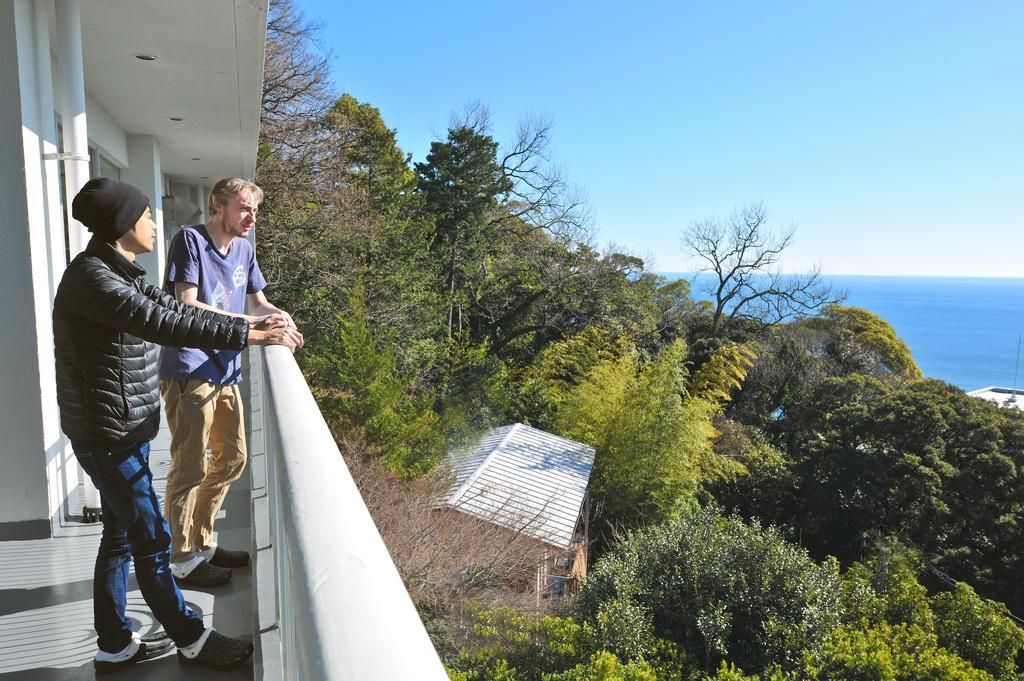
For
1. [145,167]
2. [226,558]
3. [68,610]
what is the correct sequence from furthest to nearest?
[145,167] < [226,558] < [68,610]

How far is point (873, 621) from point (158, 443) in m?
10.1

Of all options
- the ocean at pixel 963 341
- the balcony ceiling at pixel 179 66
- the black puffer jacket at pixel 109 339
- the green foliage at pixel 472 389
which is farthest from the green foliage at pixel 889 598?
the ocean at pixel 963 341

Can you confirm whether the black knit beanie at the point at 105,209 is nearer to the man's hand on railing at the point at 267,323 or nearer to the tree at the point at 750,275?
the man's hand on railing at the point at 267,323

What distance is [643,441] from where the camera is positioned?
51.7ft

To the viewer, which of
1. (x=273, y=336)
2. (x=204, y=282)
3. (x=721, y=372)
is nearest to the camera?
(x=273, y=336)

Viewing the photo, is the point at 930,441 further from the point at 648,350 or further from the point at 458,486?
the point at 458,486

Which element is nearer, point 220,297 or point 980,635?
point 220,297

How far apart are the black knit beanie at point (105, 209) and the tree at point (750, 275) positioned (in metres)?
26.8

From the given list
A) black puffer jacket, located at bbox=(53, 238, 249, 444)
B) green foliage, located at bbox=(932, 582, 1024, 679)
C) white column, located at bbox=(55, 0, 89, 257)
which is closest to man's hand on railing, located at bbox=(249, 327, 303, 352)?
black puffer jacket, located at bbox=(53, 238, 249, 444)

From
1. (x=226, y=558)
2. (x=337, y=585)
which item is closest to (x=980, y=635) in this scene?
(x=226, y=558)

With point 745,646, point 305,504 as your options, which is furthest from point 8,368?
point 745,646

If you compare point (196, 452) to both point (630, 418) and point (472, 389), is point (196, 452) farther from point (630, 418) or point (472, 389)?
point (472, 389)

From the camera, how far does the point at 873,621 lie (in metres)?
9.88

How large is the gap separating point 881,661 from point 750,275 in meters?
22.4
